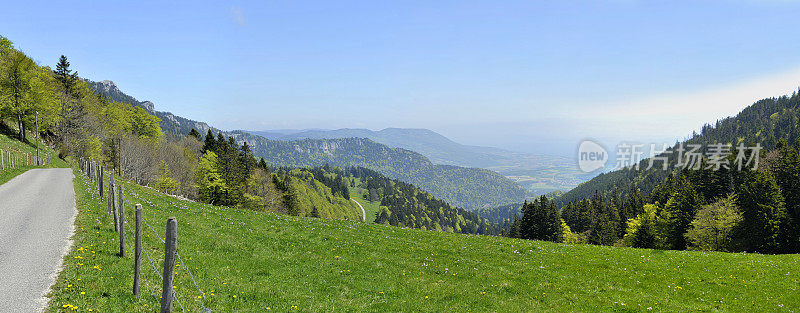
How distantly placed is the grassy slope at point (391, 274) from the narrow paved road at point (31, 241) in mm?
506

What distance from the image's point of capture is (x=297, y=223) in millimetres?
26500

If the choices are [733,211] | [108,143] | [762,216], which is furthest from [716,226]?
[108,143]

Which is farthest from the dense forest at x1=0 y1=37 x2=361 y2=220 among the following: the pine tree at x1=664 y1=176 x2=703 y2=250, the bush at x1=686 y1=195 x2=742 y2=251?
the pine tree at x1=664 y1=176 x2=703 y2=250

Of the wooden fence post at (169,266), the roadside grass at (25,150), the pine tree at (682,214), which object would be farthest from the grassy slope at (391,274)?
the pine tree at (682,214)

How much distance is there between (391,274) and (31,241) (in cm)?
1531

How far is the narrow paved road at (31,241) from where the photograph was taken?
29.8 ft

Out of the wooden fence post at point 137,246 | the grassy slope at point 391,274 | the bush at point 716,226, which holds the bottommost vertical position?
the bush at point 716,226

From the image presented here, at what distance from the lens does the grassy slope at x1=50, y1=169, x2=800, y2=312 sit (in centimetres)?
1144

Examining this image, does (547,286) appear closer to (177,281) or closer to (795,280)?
(795,280)

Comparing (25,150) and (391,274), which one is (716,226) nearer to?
(391,274)

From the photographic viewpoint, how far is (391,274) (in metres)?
16.7

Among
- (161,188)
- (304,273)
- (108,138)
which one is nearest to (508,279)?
(304,273)

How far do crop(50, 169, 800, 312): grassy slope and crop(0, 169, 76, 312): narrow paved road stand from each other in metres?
0.51

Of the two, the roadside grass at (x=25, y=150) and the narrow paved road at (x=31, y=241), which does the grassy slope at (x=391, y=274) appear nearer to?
the narrow paved road at (x=31, y=241)
